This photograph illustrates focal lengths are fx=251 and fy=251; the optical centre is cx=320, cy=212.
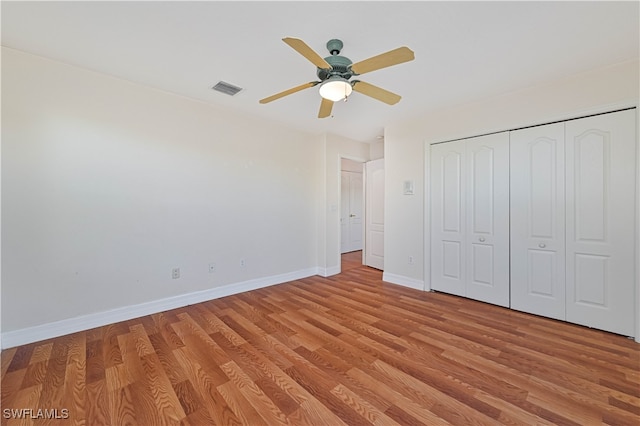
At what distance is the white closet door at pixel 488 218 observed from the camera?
307cm

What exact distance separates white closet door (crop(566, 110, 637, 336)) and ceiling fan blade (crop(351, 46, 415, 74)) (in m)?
2.25

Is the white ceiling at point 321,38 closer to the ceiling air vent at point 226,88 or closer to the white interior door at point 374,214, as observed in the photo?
the ceiling air vent at point 226,88

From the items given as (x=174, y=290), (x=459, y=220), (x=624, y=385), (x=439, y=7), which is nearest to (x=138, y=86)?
(x=174, y=290)

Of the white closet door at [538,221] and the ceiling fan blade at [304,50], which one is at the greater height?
the ceiling fan blade at [304,50]

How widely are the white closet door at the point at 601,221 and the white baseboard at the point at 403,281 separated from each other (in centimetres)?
160

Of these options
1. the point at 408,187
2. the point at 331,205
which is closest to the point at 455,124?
the point at 408,187

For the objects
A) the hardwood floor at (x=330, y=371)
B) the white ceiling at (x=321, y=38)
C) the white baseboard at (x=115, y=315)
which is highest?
the white ceiling at (x=321, y=38)

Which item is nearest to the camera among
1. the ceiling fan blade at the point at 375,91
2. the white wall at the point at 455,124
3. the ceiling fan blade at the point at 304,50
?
the ceiling fan blade at the point at 304,50

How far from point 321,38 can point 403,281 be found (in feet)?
11.2

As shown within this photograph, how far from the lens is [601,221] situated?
2.49 metres

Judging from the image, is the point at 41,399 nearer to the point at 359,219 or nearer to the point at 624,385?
the point at 624,385

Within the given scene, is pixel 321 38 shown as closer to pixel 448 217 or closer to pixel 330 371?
pixel 330 371

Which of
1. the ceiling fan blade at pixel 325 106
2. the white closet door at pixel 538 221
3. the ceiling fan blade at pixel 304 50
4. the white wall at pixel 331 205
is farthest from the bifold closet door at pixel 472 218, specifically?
the ceiling fan blade at pixel 304 50

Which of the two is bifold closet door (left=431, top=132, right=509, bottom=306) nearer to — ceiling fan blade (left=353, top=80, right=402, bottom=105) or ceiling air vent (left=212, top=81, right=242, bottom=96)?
ceiling fan blade (left=353, top=80, right=402, bottom=105)
